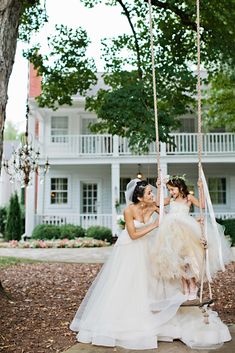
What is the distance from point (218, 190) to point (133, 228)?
53.8 feet

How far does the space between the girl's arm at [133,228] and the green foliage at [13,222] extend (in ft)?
46.5

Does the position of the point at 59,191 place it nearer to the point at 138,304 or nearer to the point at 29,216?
the point at 29,216

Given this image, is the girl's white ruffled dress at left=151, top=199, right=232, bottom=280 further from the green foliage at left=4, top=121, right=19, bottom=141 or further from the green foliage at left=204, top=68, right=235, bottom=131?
the green foliage at left=4, top=121, right=19, bottom=141

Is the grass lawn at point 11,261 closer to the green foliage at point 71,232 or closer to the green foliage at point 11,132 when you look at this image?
the green foliage at point 71,232

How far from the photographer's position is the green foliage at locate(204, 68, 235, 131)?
1222 cm

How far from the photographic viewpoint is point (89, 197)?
2014cm

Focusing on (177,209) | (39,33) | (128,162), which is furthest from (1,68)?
(128,162)

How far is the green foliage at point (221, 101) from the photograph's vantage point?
481 inches

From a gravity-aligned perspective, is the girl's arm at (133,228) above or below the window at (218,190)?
below

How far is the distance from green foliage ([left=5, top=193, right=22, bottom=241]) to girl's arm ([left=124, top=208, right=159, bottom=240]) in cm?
1417

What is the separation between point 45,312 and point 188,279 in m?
2.19

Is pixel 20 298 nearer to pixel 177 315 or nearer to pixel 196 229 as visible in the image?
pixel 177 315

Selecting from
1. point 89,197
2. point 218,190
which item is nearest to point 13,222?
point 89,197

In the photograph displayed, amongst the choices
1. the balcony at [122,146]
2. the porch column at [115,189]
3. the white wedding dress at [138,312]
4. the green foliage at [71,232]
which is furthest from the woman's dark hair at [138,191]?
the balcony at [122,146]
